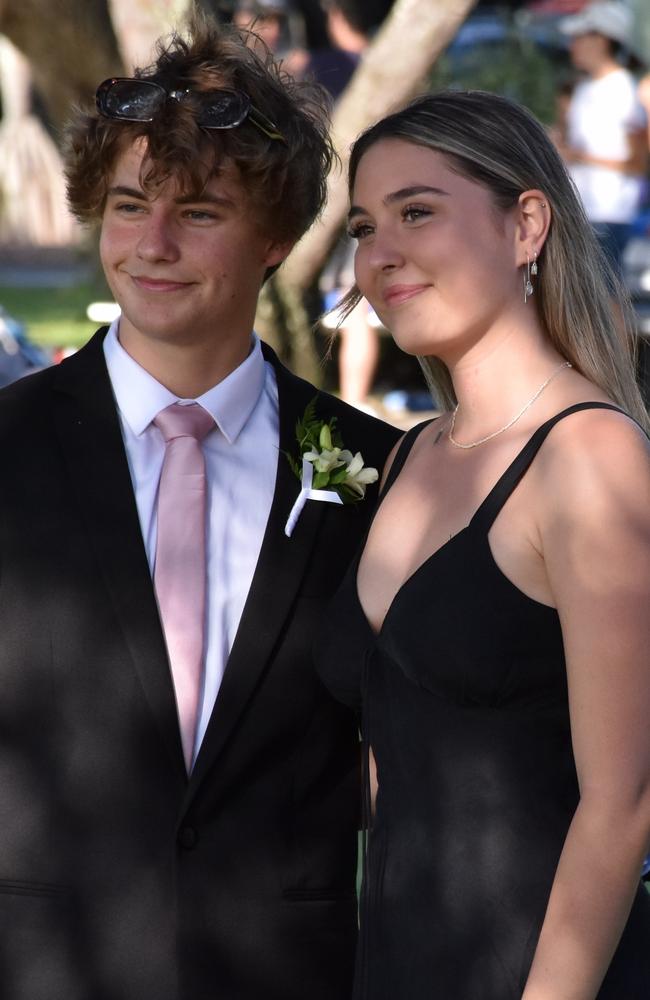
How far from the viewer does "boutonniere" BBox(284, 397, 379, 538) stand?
125 inches

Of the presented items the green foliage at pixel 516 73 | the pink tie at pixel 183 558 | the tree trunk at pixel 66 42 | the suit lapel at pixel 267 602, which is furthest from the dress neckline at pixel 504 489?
the green foliage at pixel 516 73

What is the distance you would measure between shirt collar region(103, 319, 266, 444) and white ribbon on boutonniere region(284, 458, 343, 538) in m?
0.18

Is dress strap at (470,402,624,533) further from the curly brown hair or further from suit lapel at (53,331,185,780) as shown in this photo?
the curly brown hair

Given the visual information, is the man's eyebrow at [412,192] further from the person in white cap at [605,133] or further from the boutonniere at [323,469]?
the person in white cap at [605,133]

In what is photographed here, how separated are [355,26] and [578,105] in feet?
7.44

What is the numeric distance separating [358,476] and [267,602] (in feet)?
1.21

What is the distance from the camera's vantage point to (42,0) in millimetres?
7637

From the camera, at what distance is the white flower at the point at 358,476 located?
326 cm

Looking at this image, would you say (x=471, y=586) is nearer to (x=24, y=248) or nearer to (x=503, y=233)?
(x=503, y=233)

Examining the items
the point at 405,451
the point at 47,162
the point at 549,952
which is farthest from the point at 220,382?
the point at 47,162

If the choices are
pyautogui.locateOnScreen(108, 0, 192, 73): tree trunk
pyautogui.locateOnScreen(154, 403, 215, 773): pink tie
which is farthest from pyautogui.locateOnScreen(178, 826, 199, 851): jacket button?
pyautogui.locateOnScreen(108, 0, 192, 73): tree trunk

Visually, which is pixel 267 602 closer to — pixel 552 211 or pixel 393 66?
pixel 552 211

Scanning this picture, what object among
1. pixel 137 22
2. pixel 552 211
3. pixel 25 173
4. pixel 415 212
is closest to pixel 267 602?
pixel 415 212

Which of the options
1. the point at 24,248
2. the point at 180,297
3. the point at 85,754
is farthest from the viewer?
the point at 24,248
